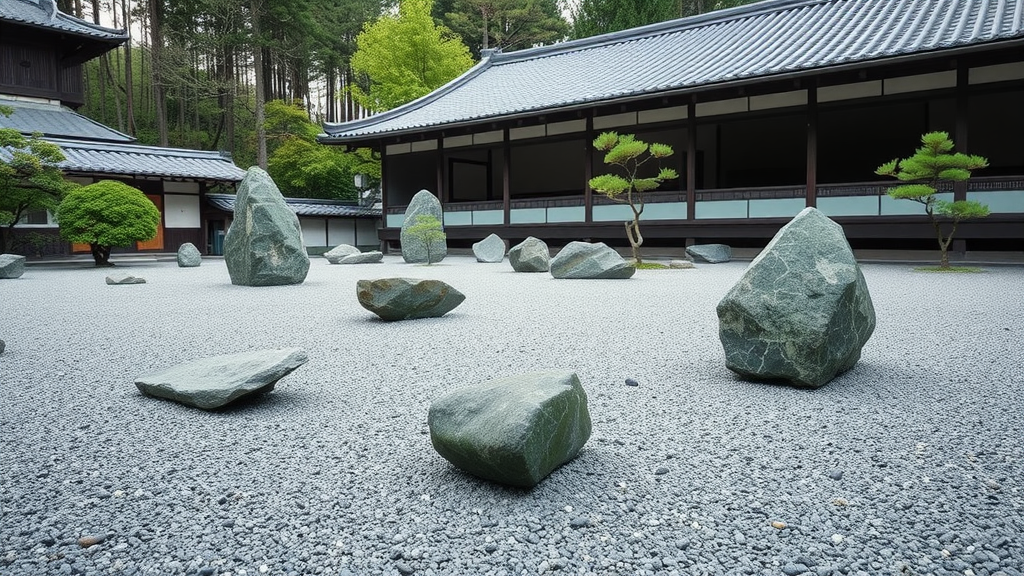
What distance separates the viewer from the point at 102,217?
12789 mm

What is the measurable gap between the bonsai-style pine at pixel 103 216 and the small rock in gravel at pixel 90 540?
13347mm

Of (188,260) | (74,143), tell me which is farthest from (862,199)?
(74,143)

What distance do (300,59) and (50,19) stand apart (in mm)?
12026

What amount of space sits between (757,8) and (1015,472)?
17.4 meters

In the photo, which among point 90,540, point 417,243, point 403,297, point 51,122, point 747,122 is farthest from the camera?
point 51,122

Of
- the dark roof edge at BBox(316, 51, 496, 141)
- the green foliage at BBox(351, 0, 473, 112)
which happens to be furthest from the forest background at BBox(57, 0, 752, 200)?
the dark roof edge at BBox(316, 51, 496, 141)

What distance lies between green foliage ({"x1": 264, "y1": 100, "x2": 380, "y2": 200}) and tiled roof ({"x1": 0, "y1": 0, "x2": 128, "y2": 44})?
5259 mm

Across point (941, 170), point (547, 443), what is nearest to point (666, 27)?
point (941, 170)

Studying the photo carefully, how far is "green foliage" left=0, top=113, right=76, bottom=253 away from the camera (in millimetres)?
12400

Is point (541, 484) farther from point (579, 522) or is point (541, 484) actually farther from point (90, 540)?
point (90, 540)

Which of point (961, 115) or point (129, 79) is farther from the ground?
point (129, 79)

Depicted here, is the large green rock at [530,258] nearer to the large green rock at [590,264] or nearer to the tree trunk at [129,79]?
the large green rock at [590,264]

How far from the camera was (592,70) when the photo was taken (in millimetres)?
17188

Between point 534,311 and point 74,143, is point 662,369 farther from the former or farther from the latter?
point 74,143
